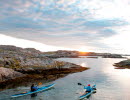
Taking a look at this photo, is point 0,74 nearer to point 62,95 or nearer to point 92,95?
point 62,95

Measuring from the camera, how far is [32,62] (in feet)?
211

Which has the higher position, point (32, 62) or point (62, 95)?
point (32, 62)

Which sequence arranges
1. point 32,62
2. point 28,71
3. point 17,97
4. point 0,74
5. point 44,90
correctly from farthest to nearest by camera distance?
1. point 32,62
2. point 28,71
3. point 0,74
4. point 44,90
5. point 17,97

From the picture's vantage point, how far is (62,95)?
34.0m

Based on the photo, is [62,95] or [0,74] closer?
[62,95]

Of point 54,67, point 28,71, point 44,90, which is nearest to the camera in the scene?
point 44,90

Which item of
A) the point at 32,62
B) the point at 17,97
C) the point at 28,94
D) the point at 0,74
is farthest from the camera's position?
the point at 32,62

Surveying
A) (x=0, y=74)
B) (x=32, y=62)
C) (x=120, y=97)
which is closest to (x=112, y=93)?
(x=120, y=97)

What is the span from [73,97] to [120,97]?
11.2 m

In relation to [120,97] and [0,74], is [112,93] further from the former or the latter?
[0,74]

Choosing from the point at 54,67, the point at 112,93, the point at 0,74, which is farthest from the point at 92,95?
the point at 54,67

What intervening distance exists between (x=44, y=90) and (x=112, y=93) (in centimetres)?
1765

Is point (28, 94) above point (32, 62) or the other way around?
the other way around

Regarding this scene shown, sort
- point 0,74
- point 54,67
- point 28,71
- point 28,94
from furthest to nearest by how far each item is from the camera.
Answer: point 54,67 → point 28,71 → point 0,74 → point 28,94
